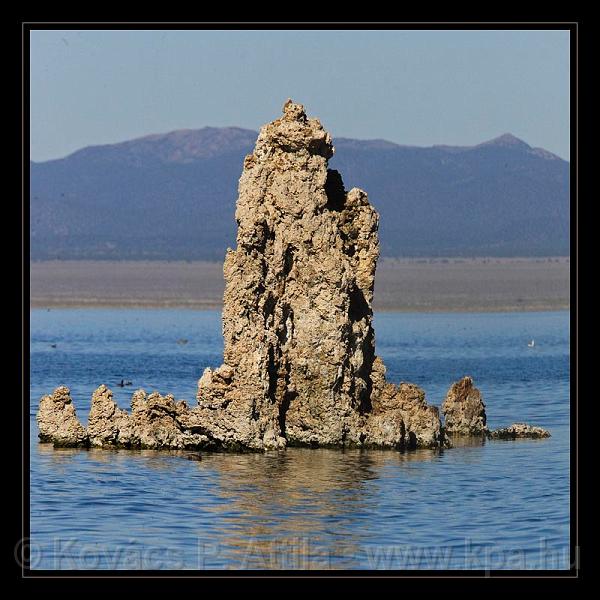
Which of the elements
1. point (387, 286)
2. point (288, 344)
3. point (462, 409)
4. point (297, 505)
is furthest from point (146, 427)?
point (387, 286)

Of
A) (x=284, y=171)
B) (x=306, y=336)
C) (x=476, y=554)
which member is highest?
(x=284, y=171)

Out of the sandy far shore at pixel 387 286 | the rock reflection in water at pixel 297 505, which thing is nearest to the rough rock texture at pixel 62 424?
the rock reflection in water at pixel 297 505

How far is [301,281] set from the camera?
35.6 meters

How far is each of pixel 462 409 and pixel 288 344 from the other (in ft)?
18.0

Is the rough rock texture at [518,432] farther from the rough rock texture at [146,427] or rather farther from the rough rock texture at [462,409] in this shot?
the rough rock texture at [146,427]

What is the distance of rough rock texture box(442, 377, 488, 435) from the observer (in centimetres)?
3885

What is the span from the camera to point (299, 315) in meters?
35.4

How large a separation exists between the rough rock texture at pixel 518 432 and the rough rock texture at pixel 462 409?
578mm

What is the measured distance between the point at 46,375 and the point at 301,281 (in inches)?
916
